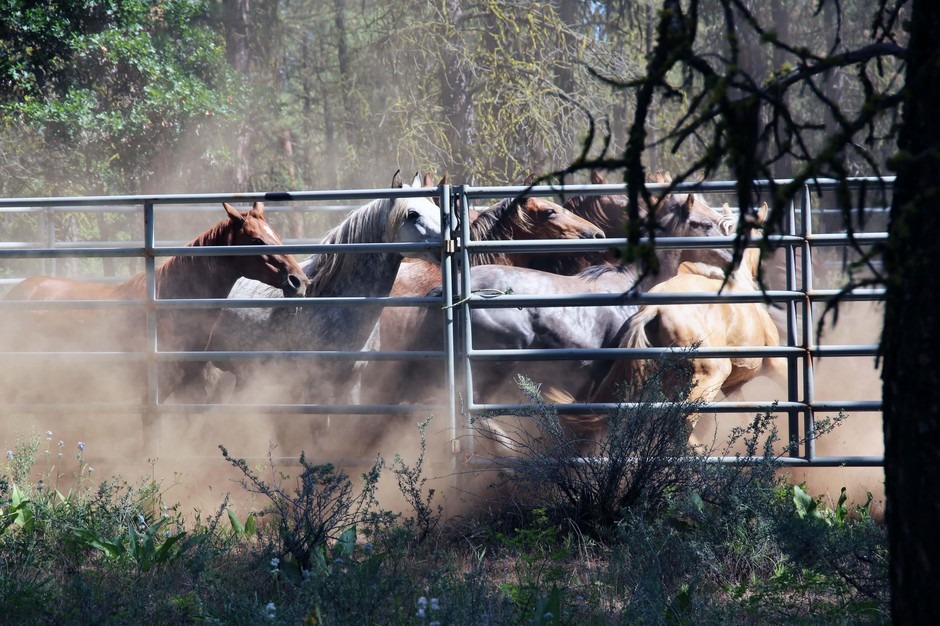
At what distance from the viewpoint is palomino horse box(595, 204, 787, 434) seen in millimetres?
5777

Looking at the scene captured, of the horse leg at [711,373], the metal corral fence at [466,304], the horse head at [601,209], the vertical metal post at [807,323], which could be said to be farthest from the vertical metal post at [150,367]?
the vertical metal post at [807,323]

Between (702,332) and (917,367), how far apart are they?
12.6ft

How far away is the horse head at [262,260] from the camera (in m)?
6.23

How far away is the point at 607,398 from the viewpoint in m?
6.09

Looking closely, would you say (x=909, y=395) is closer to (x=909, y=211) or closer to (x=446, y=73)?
(x=909, y=211)

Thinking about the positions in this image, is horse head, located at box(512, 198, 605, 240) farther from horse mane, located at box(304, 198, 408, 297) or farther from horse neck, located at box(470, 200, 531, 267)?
horse mane, located at box(304, 198, 408, 297)

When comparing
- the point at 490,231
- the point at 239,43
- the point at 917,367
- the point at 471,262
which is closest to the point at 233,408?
the point at 471,262

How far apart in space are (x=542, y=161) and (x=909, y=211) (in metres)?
15.1

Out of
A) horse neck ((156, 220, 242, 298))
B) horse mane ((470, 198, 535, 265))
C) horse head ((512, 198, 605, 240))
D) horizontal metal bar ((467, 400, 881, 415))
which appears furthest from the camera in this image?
horse head ((512, 198, 605, 240))

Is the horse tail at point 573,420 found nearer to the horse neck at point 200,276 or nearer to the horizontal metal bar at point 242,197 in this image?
the horizontal metal bar at point 242,197

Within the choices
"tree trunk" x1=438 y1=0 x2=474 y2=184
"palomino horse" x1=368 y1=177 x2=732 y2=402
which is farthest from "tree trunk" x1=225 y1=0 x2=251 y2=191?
"palomino horse" x1=368 y1=177 x2=732 y2=402

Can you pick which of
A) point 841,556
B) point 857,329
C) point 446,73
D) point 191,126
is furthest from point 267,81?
point 841,556

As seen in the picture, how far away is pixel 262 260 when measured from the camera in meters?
6.28

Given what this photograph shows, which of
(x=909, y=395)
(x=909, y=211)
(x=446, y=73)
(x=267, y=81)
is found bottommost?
(x=909, y=395)
